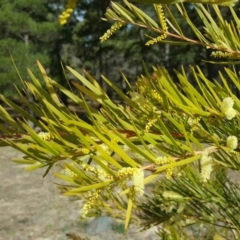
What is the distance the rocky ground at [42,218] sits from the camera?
3410mm

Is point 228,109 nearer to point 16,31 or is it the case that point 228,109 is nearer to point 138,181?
point 138,181

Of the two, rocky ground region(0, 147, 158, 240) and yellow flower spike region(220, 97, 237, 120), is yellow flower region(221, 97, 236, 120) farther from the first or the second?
rocky ground region(0, 147, 158, 240)

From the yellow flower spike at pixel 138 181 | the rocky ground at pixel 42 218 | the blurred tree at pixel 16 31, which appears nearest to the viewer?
the yellow flower spike at pixel 138 181

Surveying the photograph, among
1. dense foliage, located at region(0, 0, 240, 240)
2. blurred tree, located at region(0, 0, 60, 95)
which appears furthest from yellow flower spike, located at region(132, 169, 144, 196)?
blurred tree, located at region(0, 0, 60, 95)

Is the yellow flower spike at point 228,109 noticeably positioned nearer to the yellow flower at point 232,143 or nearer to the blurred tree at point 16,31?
the yellow flower at point 232,143

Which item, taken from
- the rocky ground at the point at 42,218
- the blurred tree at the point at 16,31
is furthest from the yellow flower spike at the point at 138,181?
the blurred tree at the point at 16,31

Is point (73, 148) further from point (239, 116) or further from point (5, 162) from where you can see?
point (5, 162)

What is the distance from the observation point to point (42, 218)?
3.83 m

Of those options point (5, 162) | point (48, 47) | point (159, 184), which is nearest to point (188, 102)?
point (159, 184)

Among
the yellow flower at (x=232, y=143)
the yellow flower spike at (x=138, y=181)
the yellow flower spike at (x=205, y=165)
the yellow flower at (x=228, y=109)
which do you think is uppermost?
the yellow flower at (x=228, y=109)

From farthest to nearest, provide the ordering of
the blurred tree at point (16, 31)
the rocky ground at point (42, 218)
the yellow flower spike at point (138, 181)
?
the blurred tree at point (16, 31), the rocky ground at point (42, 218), the yellow flower spike at point (138, 181)

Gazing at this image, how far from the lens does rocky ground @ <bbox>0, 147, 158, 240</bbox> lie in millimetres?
3410

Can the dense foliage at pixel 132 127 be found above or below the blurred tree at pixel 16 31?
above

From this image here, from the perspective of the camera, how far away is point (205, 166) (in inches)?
12.7
